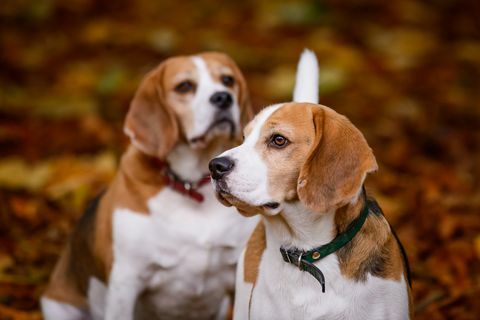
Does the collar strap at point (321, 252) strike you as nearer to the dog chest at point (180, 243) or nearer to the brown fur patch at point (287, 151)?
the brown fur patch at point (287, 151)

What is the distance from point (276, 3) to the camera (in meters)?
10.9

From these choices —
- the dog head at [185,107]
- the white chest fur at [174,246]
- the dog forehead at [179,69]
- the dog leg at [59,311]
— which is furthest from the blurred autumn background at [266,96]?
the dog forehead at [179,69]

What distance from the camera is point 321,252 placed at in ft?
11.3

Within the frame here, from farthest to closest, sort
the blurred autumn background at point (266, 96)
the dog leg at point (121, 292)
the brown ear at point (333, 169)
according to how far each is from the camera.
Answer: the blurred autumn background at point (266, 96)
the dog leg at point (121, 292)
the brown ear at point (333, 169)

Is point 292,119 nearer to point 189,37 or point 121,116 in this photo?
point 121,116

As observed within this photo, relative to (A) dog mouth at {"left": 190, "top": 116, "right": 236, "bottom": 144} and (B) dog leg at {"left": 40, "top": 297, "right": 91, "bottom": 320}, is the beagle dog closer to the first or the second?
(A) dog mouth at {"left": 190, "top": 116, "right": 236, "bottom": 144}

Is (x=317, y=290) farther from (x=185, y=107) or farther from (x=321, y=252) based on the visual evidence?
(x=185, y=107)

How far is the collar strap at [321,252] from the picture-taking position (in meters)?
3.44

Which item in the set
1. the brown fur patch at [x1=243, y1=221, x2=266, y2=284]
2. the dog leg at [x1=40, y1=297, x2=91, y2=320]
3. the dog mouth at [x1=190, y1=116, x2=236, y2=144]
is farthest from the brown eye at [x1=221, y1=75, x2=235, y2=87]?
the dog leg at [x1=40, y1=297, x2=91, y2=320]

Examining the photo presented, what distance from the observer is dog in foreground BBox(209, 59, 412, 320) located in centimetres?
330

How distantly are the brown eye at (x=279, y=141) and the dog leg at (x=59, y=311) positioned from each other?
2.34 meters

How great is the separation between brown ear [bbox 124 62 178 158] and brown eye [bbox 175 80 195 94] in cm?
11

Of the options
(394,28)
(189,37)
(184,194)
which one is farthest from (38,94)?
(184,194)

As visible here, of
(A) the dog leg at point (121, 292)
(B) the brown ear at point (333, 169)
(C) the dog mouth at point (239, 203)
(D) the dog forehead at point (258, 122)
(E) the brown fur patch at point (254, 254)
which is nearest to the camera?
(B) the brown ear at point (333, 169)
